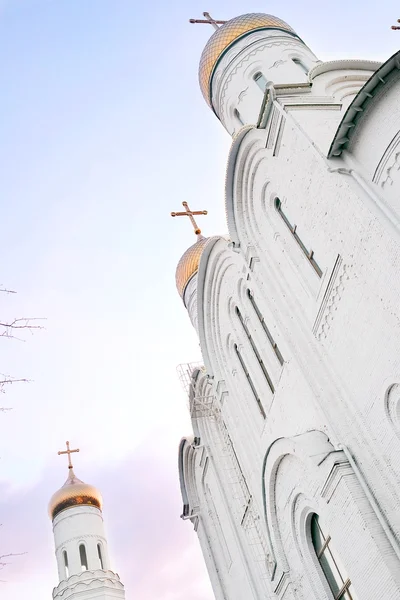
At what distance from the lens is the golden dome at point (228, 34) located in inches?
524

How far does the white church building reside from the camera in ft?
22.9

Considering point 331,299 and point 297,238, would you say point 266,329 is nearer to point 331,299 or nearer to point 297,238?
point 297,238

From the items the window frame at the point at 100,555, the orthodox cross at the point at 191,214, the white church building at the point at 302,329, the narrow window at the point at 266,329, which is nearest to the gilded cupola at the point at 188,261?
the orthodox cross at the point at 191,214

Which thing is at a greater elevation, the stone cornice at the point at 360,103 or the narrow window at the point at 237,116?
the narrow window at the point at 237,116

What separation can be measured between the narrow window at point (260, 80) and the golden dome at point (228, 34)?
1287 mm

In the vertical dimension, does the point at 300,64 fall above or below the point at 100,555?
above

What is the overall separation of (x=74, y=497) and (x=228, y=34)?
14195mm

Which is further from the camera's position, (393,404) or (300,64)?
(300,64)

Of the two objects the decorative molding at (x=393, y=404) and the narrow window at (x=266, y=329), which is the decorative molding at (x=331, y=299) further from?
the narrow window at (x=266, y=329)

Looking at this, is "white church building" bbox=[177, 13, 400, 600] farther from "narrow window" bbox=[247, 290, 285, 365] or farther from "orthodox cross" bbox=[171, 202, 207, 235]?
"orthodox cross" bbox=[171, 202, 207, 235]

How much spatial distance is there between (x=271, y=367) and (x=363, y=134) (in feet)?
13.2

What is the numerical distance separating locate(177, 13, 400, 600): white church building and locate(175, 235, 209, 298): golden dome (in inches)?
172

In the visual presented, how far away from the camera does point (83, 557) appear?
726 inches

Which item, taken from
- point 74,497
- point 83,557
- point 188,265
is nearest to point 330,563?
→ point 188,265
